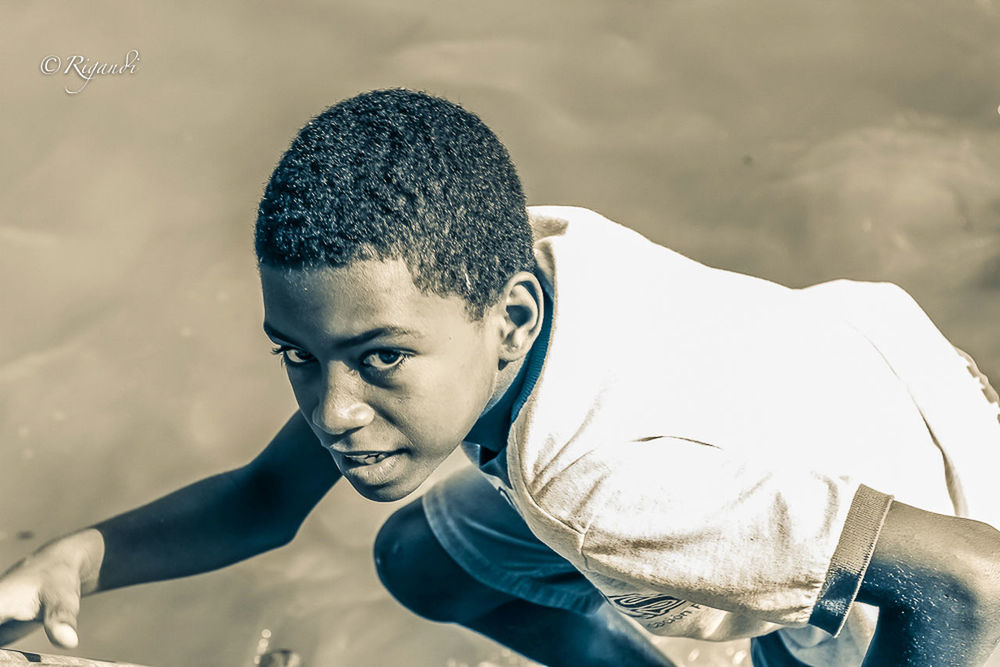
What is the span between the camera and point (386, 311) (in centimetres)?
112

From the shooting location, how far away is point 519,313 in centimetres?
124

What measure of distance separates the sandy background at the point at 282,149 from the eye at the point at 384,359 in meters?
1.08

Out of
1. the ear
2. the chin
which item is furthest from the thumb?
the ear

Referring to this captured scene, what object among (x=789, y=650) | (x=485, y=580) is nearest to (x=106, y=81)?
(x=485, y=580)

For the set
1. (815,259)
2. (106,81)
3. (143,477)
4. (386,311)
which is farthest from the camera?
(106,81)

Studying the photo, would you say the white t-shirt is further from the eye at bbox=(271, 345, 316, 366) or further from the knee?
the knee

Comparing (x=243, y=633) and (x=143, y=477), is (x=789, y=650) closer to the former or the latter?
(x=243, y=633)

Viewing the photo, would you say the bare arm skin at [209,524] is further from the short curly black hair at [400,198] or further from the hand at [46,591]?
the short curly black hair at [400,198]

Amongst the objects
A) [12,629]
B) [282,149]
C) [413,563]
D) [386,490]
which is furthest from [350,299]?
[282,149]

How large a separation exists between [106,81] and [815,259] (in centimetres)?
184

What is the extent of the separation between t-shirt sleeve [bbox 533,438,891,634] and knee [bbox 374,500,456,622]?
0.72 metres

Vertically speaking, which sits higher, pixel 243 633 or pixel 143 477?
pixel 143 477

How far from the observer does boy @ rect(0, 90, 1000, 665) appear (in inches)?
43.0

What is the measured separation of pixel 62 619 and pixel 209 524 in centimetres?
35
